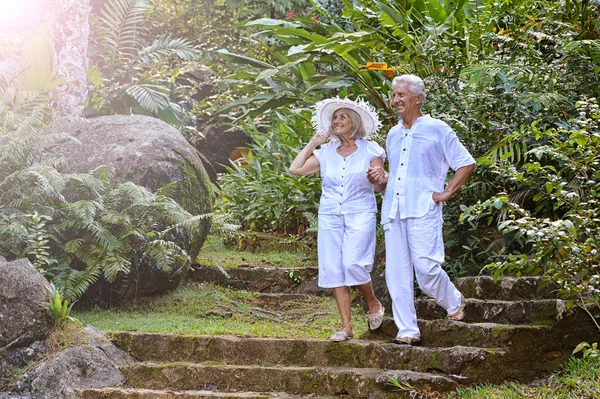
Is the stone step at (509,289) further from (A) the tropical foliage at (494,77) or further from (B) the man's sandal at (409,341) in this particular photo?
(B) the man's sandal at (409,341)

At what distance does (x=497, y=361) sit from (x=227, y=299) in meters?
3.69

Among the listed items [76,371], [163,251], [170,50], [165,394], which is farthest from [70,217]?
[170,50]

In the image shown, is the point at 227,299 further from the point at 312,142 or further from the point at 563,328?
the point at 563,328

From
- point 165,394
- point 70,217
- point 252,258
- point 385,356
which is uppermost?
point 70,217

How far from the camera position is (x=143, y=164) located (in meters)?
7.65

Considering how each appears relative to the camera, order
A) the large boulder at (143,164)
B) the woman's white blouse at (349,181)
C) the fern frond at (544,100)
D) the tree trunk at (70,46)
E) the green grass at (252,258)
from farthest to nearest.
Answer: the tree trunk at (70,46) < the green grass at (252,258) < the large boulder at (143,164) < the fern frond at (544,100) < the woman's white blouse at (349,181)

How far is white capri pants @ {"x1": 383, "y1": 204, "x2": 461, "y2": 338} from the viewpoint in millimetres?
5113

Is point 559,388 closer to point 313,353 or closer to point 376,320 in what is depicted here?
point 376,320

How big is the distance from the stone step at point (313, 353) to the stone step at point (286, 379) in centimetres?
16

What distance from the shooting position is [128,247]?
276 inches

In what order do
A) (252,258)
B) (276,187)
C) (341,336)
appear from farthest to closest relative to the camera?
(276,187) → (252,258) → (341,336)

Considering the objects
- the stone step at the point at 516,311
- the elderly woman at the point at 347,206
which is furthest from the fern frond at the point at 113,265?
the stone step at the point at 516,311

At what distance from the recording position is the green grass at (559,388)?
4.33 meters

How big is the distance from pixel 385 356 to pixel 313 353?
0.61 m
